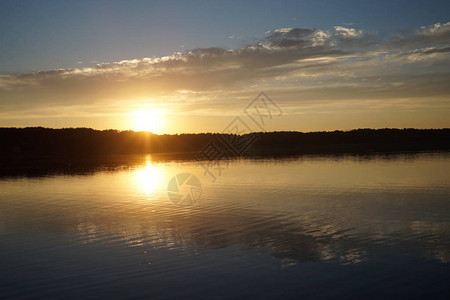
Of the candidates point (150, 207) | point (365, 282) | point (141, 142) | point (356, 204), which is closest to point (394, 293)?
point (365, 282)

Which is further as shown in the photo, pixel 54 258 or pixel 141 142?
pixel 141 142

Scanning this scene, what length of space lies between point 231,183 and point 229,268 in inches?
842

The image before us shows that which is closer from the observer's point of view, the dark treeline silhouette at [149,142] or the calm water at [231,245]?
the calm water at [231,245]

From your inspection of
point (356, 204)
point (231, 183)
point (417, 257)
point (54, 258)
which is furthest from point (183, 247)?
point (231, 183)

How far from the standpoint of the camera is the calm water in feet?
33.8

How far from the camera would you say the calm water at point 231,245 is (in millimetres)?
10289

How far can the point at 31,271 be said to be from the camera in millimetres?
11688

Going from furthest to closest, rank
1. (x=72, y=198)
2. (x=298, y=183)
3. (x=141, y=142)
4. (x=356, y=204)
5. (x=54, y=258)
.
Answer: (x=141, y=142)
(x=298, y=183)
(x=72, y=198)
(x=356, y=204)
(x=54, y=258)

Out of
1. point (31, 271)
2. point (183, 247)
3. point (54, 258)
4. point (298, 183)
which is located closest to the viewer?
point (31, 271)

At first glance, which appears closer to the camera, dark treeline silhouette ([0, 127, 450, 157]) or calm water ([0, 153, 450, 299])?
calm water ([0, 153, 450, 299])

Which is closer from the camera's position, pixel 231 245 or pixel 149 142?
pixel 231 245

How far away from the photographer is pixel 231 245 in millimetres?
14109

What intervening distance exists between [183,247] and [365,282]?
6.25 metres

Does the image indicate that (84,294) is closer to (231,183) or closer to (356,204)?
(356,204)
